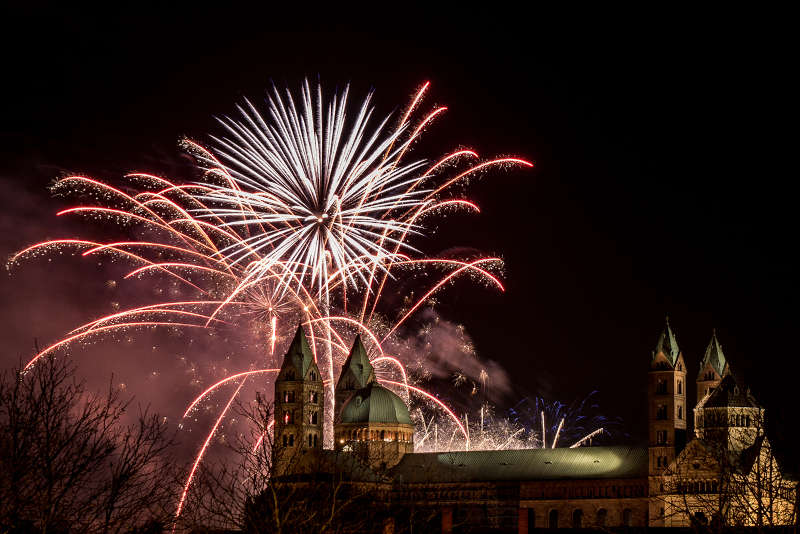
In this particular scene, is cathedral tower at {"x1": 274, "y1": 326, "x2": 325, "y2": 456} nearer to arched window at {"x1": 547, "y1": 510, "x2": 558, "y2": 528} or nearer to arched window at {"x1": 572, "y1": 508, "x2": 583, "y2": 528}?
arched window at {"x1": 547, "y1": 510, "x2": 558, "y2": 528}

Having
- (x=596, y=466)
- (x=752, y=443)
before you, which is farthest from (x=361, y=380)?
(x=752, y=443)

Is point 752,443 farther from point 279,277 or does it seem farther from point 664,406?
point 279,277

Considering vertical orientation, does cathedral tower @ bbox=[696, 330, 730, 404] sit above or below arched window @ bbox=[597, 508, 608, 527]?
above

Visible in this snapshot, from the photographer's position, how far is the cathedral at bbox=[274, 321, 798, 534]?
10056 centimetres

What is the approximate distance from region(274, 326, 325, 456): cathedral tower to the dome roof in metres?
5.43

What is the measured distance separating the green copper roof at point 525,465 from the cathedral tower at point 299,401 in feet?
29.7

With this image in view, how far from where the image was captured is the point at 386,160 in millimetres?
77188

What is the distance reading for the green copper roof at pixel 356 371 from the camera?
5059 inches

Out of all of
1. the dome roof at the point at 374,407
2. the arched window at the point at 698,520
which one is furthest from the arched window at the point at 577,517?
the arched window at the point at 698,520

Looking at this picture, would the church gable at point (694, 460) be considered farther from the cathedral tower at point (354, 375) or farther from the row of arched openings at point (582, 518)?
the cathedral tower at point (354, 375)

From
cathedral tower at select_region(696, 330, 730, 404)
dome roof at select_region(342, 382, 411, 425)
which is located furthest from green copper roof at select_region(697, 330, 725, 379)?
dome roof at select_region(342, 382, 411, 425)

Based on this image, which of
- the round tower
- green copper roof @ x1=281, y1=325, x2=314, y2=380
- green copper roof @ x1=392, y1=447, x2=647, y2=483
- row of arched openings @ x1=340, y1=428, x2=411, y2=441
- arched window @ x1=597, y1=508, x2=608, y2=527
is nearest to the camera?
arched window @ x1=597, y1=508, x2=608, y2=527

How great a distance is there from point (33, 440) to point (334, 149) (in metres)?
39.6

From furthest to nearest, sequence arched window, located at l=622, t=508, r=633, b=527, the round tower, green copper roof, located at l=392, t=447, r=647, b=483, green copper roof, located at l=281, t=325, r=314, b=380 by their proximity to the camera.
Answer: the round tower < green copper roof, located at l=281, t=325, r=314, b=380 < green copper roof, located at l=392, t=447, r=647, b=483 < arched window, located at l=622, t=508, r=633, b=527
